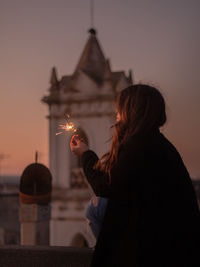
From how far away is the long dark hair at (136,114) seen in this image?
2.27 m

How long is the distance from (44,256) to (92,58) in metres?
11.1

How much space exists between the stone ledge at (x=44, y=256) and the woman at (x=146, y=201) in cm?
128

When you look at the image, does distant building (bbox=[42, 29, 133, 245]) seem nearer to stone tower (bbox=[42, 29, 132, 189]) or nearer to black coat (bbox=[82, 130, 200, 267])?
stone tower (bbox=[42, 29, 132, 189])

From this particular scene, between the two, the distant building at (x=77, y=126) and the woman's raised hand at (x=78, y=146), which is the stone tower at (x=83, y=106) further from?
the woman's raised hand at (x=78, y=146)

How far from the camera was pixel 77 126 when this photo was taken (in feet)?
42.0

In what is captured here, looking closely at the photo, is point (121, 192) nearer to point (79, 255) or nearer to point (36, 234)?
point (79, 255)

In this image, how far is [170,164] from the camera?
2225mm

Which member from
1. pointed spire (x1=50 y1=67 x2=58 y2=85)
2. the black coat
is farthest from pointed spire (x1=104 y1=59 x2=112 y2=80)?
the black coat

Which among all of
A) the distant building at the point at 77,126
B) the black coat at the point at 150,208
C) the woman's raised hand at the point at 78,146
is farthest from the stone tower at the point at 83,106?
the black coat at the point at 150,208

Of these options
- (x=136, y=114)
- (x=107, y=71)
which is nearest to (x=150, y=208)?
(x=136, y=114)

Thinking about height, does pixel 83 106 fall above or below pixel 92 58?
below

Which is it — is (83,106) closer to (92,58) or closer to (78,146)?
A: (92,58)

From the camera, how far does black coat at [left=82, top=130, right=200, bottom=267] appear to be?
218 centimetres

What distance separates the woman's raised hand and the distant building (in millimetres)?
9969
